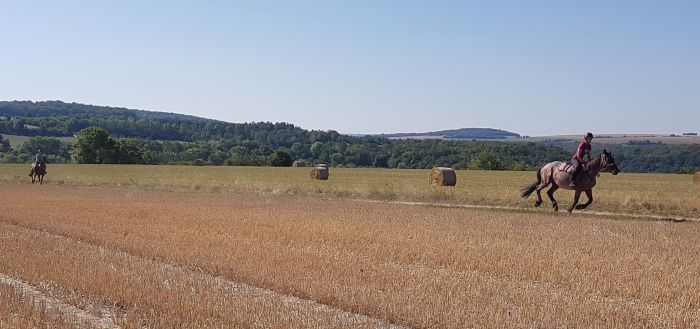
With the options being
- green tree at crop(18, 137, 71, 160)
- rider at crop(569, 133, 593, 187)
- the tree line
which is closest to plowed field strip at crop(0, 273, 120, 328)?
rider at crop(569, 133, 593, 187)

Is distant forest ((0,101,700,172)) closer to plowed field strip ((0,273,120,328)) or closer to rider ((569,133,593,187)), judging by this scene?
rider ((569,133,593,187))

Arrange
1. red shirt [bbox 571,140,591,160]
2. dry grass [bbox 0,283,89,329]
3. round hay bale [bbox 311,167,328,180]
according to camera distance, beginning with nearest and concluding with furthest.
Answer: dry grass [bbox 0,283,89,329]
red shirt [bbox 571,140,591,160]
round hay bale [bbox 311,167,328,180]

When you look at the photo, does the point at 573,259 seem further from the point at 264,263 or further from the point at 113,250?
the point at 113,250

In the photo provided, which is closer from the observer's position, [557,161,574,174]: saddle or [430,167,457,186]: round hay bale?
[557,161,574,174]: saddle

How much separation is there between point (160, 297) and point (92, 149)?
96.0 meters

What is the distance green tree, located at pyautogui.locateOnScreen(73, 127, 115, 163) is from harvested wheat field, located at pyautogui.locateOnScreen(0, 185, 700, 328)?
3303 inches

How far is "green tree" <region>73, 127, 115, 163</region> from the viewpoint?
3907 inches

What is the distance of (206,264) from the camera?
39.5ft

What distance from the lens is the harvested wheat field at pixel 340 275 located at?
8.35m

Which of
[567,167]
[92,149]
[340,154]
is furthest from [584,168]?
[92,149]

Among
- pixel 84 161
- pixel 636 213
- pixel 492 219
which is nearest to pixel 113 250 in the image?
pixel 492 219

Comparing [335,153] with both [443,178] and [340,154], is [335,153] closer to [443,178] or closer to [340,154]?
[340,154]

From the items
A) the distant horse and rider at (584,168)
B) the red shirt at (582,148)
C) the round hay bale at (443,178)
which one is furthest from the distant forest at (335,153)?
the red shirt at (582,148)

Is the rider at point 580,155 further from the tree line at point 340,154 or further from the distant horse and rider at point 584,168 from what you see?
the tree line at point 340,154
